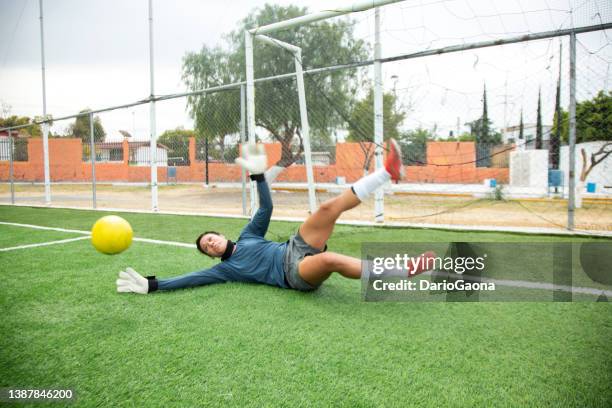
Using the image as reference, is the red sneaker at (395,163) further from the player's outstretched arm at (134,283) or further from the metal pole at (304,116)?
the metal pole at (304,116)

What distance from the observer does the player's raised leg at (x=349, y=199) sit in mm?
3248

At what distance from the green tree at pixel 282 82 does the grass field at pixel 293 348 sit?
6145mm

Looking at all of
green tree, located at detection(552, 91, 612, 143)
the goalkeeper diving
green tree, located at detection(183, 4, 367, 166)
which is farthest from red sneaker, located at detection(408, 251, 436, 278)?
green tree, located at detection(183, 4, 367, 166)

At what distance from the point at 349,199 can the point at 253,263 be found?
122 centimetres

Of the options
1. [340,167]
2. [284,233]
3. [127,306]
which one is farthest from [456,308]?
[340,167]

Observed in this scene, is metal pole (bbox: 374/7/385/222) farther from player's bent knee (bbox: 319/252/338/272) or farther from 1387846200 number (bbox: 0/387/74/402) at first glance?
1387846200 number (bbox: 0/387/74/402)

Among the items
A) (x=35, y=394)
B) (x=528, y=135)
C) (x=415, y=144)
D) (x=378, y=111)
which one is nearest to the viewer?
(x=35, y=394)

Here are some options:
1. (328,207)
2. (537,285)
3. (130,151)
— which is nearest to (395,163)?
(328,207)

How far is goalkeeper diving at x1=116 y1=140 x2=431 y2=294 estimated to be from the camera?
330 cm

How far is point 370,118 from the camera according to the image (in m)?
10.3

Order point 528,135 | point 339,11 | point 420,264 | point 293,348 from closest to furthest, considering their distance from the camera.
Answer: point 293,348, point 420,264, point 339,11, point 528,135

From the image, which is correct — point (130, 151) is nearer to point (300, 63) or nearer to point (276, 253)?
point (300, 63)

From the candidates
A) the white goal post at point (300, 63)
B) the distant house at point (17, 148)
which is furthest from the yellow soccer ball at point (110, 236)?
the distant house at point (17, 148)

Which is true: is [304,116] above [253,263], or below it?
above
